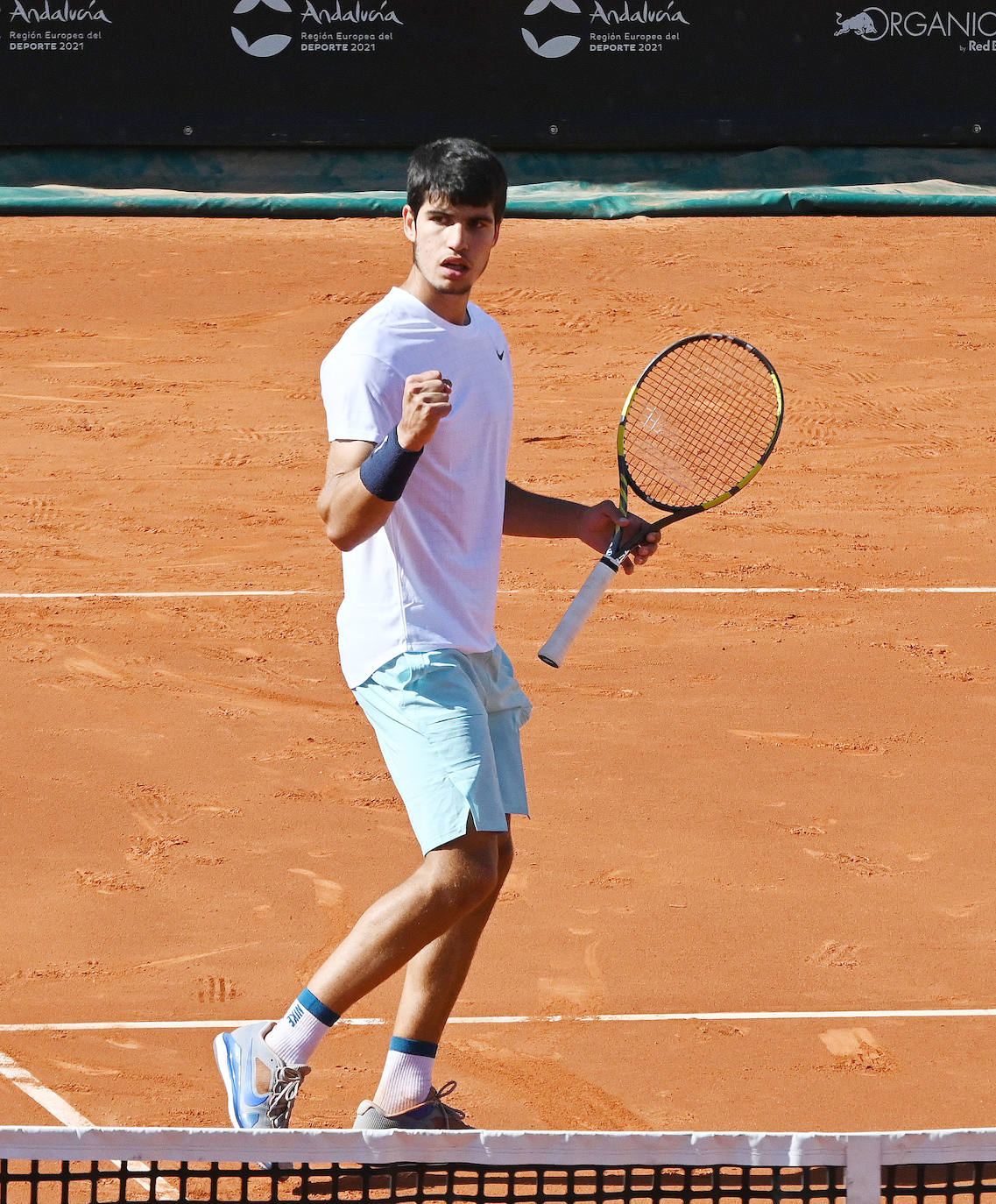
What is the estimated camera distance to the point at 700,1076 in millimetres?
4102

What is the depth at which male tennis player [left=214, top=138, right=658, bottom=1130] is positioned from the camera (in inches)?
129

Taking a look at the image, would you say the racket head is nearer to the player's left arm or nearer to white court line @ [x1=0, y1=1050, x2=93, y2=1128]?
the player's left arm

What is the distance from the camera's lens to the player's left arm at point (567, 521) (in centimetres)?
386

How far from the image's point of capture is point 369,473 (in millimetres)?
3084

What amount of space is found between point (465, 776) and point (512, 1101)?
1.09 m

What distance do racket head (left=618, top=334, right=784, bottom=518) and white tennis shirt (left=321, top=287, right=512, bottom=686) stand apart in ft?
8.10

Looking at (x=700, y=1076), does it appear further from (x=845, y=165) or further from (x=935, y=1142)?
(x=845, y=165)

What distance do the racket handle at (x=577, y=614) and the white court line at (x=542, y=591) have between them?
4438mm

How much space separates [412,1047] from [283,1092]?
0.29 meters

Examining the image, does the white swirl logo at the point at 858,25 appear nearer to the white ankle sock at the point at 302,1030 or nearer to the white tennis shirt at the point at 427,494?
the white tennis shirt at the point at 427,494

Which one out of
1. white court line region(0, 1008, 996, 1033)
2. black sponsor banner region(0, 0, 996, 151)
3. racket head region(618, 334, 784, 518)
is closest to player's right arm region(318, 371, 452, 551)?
white court line region(0, 1008, 996, 1033)

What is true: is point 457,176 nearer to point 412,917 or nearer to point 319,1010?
point 412,917

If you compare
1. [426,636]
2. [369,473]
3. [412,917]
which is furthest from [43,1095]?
[369,473]

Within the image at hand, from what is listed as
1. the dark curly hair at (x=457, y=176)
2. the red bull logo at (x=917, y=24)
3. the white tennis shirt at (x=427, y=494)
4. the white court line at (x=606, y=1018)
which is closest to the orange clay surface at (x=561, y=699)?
the white court line at (x=606, y=1018)
